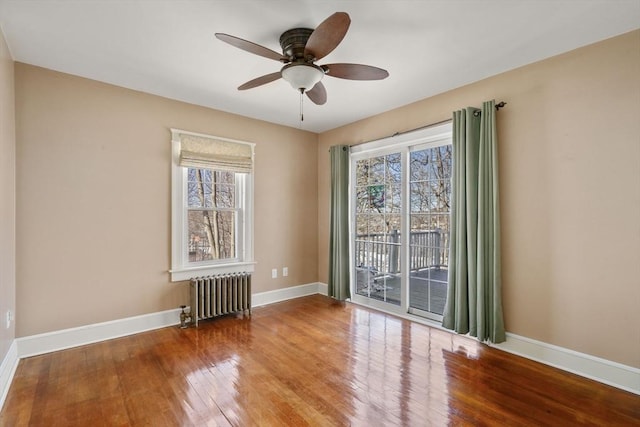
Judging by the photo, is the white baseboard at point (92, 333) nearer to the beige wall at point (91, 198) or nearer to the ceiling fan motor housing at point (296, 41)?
the beige wall at point (91, 198)

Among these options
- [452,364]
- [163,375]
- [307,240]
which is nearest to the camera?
[163,375]

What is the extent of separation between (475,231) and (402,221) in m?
1.05

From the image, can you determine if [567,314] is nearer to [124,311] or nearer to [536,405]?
[536,405]

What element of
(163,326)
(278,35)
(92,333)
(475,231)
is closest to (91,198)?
(92,333)

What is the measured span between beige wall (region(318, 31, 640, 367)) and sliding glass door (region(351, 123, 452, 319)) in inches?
28.3

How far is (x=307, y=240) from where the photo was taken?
5.12 meters

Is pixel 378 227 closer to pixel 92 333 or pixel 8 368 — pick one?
pixel 92 333

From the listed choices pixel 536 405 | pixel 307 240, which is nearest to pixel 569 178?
pixel 536 405

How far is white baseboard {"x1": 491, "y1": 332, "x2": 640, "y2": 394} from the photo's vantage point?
2326 millimetres

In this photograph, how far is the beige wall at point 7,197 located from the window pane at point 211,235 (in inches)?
63.1

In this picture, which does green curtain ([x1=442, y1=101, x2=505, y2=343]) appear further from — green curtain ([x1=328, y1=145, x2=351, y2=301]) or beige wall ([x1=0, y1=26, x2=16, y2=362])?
beige wall ([x1=0, y1=26, x2=16, y2=362])

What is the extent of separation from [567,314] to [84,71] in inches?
197

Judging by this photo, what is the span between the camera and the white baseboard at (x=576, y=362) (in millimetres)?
2326

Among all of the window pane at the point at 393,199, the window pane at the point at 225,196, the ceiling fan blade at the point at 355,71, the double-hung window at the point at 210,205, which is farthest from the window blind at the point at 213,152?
the ceiling fan blade at the point at 355,71
